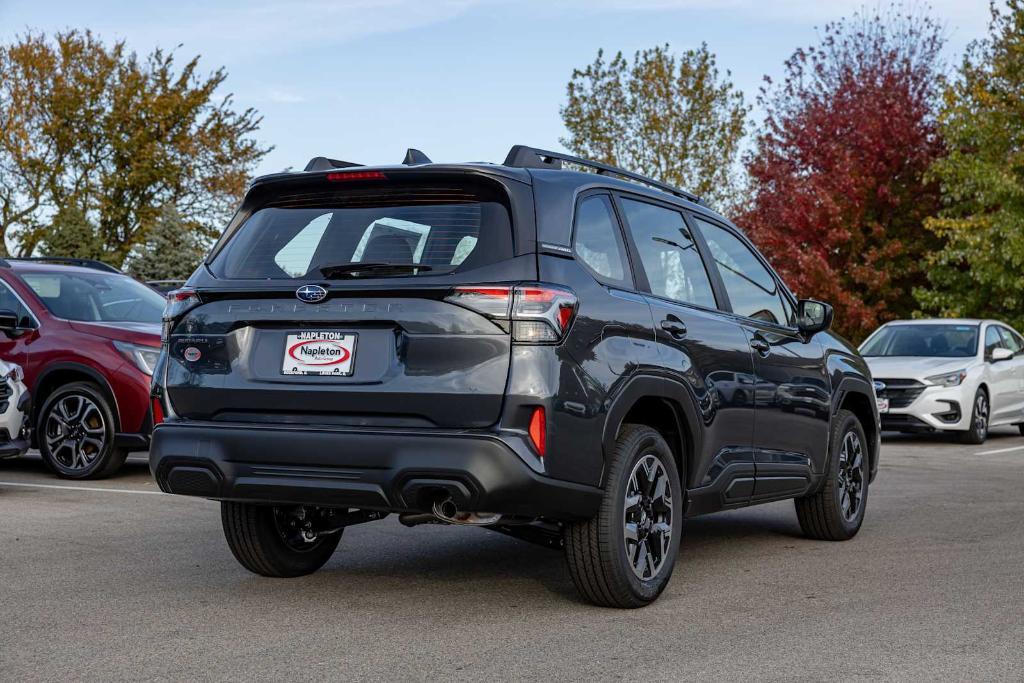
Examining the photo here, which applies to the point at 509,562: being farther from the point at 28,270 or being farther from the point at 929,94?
the point at 929,94

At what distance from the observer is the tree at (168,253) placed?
37.3 m

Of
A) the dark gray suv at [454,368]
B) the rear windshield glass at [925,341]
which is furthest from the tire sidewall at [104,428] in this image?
the rear windshield glass at [925,341]

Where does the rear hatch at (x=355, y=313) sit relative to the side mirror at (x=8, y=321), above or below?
above

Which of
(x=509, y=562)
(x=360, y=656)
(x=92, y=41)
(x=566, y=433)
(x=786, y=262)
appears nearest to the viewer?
(x=360, y=656)

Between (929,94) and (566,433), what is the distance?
2922 cm

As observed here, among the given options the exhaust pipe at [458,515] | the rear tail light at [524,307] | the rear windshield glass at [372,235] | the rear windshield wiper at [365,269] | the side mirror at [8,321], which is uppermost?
the rear windshield glass at [372,235]

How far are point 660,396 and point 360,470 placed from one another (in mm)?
1409

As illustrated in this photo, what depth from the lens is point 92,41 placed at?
147 ft

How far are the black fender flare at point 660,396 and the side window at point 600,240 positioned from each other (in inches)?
18.6

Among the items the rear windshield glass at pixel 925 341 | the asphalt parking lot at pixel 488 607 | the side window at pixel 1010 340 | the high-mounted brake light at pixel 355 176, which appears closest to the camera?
the asphalt parking lot at pixel 488 607

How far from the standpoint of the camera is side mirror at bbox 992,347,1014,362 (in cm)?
1717

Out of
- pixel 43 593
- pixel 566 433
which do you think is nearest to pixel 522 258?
pixel 566 433

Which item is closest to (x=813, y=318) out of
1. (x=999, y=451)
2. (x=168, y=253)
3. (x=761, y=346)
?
(x=761, y=346)

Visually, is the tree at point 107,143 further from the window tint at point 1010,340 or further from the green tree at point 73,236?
the window tint at point 1010,340
